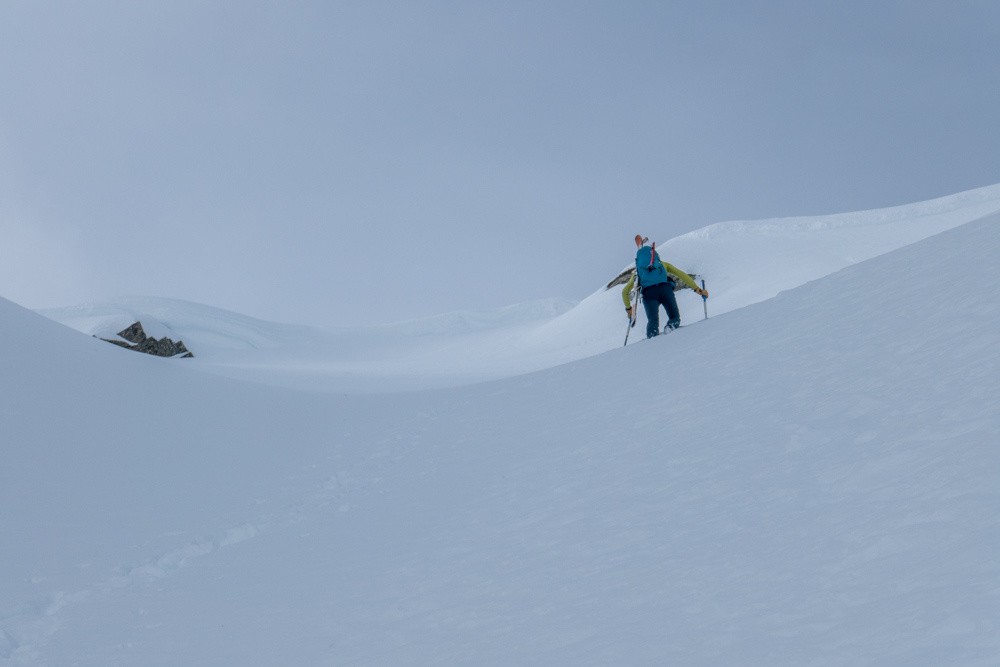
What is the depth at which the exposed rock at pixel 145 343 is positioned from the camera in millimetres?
40438

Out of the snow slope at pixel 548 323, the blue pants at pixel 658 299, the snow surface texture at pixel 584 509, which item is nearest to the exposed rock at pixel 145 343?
the snow slope at pixel 548 323

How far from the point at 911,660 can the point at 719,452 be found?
349 centimetres

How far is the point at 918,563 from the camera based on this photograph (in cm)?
342

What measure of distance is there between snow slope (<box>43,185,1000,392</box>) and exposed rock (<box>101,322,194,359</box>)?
0.62 m

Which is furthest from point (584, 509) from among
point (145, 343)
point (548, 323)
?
point (145, 343)

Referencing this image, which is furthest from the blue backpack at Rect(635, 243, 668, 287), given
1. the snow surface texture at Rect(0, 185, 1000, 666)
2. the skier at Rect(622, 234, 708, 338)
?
the snow surface texture at Rect(0, 185, 1000, 666)

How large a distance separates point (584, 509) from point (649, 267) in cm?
632

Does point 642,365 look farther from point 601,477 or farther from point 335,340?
point 335,340

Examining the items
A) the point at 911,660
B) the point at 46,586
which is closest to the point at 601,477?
the point at 911,660

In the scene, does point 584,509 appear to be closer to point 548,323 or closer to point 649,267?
point 649,267

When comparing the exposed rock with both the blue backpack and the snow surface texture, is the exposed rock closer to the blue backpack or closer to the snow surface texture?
the snow surface texture

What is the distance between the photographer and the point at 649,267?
1166 cm

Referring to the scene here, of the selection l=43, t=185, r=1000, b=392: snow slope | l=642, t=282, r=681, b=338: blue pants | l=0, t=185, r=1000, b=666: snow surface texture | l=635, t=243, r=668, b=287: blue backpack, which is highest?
l=43, t=185, r=1000, b=392: snow slope

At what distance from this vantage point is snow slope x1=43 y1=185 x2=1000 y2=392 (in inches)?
980
